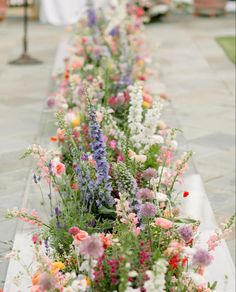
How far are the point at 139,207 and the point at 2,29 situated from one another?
9.87 metres

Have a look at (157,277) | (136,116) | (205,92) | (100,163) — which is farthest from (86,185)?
(205,92)

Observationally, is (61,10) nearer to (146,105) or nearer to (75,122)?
(146,105)

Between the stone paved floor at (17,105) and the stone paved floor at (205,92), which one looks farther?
the stone paved floor at (205,92)

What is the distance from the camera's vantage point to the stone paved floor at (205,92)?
563 centimetres

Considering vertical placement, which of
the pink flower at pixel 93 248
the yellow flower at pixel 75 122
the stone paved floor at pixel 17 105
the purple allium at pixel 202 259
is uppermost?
the pink flower at pixel 93 248

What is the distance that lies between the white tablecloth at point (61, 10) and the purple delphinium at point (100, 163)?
10.1 m

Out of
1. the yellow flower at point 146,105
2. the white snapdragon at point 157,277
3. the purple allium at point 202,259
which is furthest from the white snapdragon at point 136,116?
the white snapdragon at point 157,277

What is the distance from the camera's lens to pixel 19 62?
370 inches

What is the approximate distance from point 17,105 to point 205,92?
211 cm

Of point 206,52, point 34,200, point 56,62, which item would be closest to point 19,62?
point 56,62

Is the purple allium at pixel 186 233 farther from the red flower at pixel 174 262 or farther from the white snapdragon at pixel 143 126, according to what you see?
the white snapdragon at pixel 143 126

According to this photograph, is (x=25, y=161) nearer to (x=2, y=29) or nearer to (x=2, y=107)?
(x=2, y=107)

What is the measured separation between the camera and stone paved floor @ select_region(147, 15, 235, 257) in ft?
18.5

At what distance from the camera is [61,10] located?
13.5 meters
